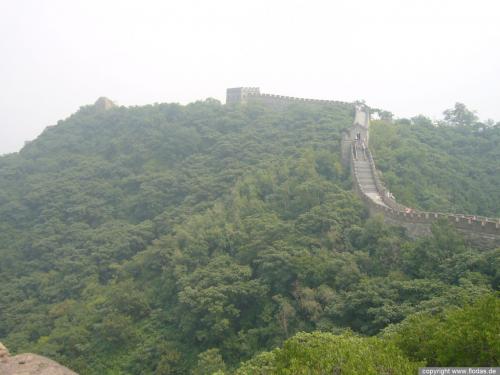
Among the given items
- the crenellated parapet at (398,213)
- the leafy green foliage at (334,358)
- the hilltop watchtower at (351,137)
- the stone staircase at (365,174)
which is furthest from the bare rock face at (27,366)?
the hilltop watchtower at (351,137)

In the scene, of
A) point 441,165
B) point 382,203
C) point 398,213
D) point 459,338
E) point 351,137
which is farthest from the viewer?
point 351,137

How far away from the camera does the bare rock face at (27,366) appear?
19.4m

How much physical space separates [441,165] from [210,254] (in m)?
19.6

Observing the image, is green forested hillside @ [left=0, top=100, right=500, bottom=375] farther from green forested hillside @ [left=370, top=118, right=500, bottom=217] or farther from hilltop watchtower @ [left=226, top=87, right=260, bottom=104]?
hilltop watchtower @ [left=226, top=87, right=260, bottom=104]

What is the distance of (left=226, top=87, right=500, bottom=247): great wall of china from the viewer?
18.8 meters

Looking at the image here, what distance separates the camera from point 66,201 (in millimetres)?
41750

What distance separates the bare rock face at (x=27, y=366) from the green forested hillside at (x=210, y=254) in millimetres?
2802

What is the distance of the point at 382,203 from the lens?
26250mm

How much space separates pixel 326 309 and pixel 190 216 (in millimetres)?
16916

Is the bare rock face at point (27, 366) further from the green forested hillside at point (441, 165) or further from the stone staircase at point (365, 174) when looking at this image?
the green forested hillside at point (441, 165)

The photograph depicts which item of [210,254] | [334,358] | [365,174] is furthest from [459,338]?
[365,174]

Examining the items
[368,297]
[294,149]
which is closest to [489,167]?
[294,149]

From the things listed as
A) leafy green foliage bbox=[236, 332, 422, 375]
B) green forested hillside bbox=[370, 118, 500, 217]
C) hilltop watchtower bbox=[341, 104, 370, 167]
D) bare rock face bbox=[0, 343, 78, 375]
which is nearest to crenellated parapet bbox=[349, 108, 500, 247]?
hilltop watchtower bbox=[341, 104, 370, 167]

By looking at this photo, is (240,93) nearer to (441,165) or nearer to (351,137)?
(351,137)
